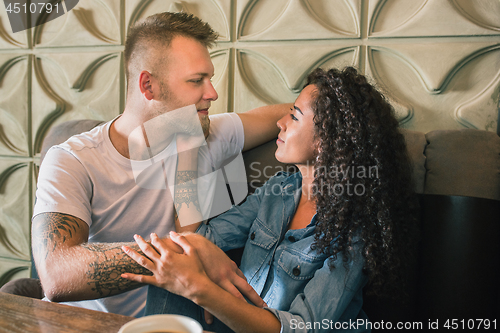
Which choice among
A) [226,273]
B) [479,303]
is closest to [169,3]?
[226,273]

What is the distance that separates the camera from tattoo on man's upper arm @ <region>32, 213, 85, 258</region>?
993mm

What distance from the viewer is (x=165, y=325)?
A: 20.6 inches

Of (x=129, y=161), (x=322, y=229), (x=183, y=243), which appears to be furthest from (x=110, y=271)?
(x=322, y=229)

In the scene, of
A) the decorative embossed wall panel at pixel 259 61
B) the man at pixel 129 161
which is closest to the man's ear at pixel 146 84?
the man at pixel 129 161

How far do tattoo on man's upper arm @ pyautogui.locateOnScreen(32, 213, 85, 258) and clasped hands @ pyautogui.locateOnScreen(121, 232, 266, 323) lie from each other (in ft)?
0.65

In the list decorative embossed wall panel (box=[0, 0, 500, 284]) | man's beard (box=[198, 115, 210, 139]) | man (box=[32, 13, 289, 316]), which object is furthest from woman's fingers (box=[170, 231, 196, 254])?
decorative embossed wall panel (box=[0, 0, 500, 284])

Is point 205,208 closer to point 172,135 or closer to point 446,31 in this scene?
point 172,135

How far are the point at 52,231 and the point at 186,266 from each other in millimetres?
433

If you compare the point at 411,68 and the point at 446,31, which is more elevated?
the point at 446,31

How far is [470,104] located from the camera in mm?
1417

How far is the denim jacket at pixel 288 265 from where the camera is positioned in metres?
0.97

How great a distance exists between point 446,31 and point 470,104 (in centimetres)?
32

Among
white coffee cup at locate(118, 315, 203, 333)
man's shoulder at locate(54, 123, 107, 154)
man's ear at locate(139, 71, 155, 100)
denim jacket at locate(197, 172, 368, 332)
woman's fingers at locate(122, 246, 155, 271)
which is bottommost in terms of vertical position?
denim jacket at locate(197, 172, 368, 332)

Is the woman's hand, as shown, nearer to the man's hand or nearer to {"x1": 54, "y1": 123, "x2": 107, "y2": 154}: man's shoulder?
the man's hand
